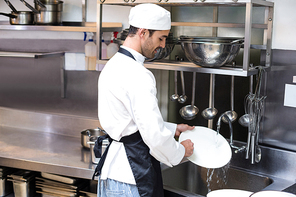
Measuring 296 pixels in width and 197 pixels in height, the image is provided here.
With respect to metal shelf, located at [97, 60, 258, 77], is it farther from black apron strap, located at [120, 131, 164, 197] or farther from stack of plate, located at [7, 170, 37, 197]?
stack of plate, located at [7, 170, 37, 197]

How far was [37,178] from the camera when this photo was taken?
2107 mm

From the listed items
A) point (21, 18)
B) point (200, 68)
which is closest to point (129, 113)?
point (200, 68)

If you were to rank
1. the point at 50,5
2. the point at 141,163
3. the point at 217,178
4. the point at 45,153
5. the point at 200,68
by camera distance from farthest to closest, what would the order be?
the point at 50,5 < the point at 45,153 < the point at 217,178 < the point at 200,68 < the point at 141,163

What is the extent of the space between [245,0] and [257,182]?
913 mm

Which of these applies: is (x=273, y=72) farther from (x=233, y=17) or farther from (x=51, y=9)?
(x=51, y=9)

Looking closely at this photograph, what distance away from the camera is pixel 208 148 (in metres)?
1.74

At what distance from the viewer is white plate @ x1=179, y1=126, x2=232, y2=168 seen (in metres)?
1.68

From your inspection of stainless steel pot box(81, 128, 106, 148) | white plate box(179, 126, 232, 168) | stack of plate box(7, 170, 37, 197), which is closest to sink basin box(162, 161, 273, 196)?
white plate box(179, 126, 232, 168)

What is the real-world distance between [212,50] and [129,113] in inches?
18.0

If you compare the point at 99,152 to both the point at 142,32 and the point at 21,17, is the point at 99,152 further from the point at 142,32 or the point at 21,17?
the point at 21,17

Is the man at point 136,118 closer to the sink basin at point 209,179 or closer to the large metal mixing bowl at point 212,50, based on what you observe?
the large metal mixing bowl at point 212,50

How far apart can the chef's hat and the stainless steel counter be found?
826mm

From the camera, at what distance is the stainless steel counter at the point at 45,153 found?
1.95 meters

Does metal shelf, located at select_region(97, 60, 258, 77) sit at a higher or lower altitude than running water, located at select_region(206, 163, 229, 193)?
higher
